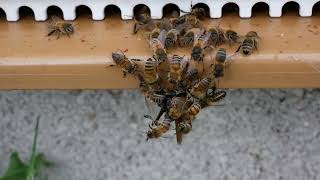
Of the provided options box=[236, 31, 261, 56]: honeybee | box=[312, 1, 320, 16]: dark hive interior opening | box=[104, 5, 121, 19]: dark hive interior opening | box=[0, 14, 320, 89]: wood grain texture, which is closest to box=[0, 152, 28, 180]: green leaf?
box=[0, 14, 320, 89]: wood grain texture

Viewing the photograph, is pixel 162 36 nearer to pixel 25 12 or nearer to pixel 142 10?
pixel 142 10

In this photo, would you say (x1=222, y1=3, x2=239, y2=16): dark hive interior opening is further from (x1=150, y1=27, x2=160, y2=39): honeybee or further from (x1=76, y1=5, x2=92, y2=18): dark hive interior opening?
(x1=76, y1=5, x2=92, y2=18): dark hive interior opening

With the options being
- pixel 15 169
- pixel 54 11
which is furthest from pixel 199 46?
Answer: pixel 15 169

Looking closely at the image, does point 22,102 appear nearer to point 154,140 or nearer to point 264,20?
point 154,140

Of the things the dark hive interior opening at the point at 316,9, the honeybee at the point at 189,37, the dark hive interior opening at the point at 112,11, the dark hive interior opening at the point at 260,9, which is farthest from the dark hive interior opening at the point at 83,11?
the dark hive interior opening at the point at 316,9

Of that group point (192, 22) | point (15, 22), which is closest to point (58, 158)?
point (15, 22)

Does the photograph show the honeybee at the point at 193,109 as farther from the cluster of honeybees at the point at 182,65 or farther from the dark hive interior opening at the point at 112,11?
the dark hive interior opening at the point at 112,11
